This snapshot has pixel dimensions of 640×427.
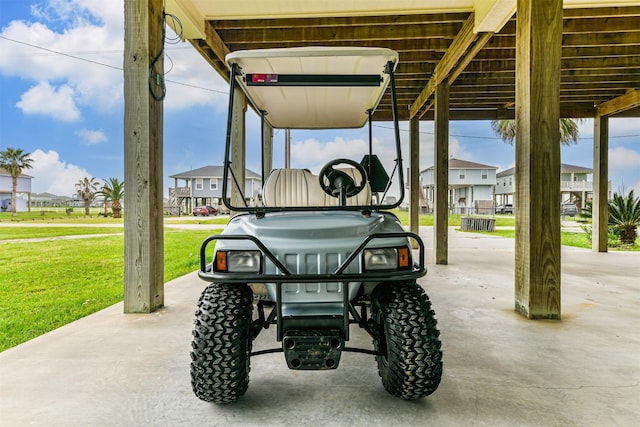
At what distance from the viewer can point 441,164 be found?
21.0ft

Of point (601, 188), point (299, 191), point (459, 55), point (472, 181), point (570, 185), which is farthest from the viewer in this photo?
point (472, 181)

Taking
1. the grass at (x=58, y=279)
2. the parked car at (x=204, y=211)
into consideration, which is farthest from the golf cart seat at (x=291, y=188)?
the parked car at (x=204, y=211)

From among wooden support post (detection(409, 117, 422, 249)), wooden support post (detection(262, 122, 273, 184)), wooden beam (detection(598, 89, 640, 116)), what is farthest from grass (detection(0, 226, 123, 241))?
wooden beam (detection(598, 89, 640, 116))

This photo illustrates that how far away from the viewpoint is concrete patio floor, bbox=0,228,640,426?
1777 millimetres

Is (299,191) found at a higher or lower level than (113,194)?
lower

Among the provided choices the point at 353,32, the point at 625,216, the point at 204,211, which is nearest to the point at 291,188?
the point at 353,32

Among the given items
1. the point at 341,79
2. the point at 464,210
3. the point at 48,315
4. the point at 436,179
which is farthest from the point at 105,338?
the point at 464,210

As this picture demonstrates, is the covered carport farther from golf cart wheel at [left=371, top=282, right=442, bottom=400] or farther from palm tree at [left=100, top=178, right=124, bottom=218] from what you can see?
palm tree at [left=100, top=178, right=124, bottom=218]

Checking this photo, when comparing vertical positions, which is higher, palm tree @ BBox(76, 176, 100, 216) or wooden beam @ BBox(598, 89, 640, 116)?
wooden beam @ BBox(598, 89, 640, 116)

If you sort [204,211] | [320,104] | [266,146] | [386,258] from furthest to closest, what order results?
1. [204,211]
2. [266,146]
3. [320,104]
4. [386,258]

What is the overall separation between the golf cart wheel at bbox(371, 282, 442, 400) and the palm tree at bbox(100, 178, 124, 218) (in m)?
21.6

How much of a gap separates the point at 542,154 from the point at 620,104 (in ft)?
21.9

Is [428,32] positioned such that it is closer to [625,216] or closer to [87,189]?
[625,216]

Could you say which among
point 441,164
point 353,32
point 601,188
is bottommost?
point 601,188
